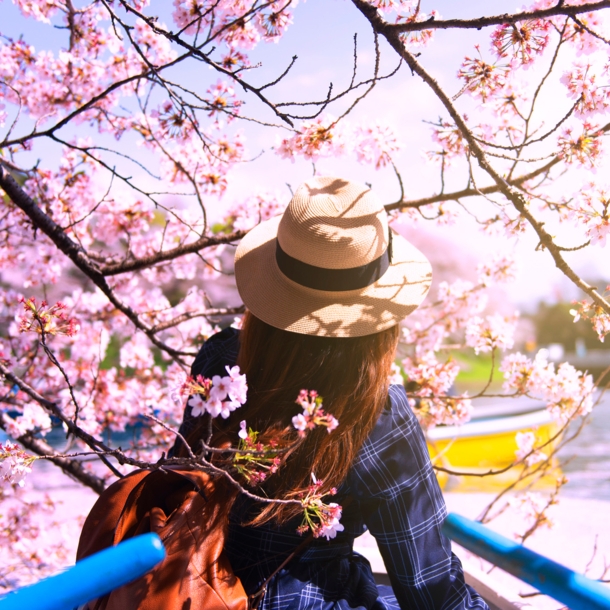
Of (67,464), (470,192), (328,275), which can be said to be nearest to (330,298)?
(328,275)

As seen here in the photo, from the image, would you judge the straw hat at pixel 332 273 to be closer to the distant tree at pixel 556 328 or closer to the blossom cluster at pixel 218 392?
the blossom cluster at pixel 218 392

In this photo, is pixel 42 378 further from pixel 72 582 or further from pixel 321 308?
pixel 72 582

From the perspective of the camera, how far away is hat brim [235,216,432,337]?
1150mm

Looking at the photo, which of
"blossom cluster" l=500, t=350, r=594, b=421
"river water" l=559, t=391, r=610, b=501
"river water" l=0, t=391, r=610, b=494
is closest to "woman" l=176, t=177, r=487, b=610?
"blossom cluster" l=500, t=350, r=594, b=421

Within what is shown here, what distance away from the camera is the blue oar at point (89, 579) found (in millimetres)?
509

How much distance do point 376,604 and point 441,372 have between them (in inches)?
57.9

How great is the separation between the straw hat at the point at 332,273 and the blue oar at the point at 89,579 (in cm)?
62

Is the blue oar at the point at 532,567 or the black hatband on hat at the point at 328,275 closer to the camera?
the blue oar at the point at 532,567

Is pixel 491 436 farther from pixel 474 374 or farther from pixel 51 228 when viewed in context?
pixel 474 374

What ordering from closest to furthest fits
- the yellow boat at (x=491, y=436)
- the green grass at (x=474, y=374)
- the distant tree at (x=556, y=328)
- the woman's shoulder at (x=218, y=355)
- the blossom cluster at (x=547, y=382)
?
1. the woman's shoulder at (x=218, y=355)
2. the blossom cluster at (x=547, y=382)
3. the yellow boat at (x=491, y=436)
4. the green grass at (x=474, y=374)
5. the distant tree at (x=556, y=328)

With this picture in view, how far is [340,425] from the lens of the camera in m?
1.09

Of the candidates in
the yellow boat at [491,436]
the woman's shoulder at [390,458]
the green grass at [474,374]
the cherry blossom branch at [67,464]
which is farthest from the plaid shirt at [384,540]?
the green grass at [474,374]

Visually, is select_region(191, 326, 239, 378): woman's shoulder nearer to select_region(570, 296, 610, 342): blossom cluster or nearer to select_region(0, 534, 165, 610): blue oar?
select_region(0, 534, 165, 610): blue oar

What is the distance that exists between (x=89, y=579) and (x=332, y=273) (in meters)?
0.80
